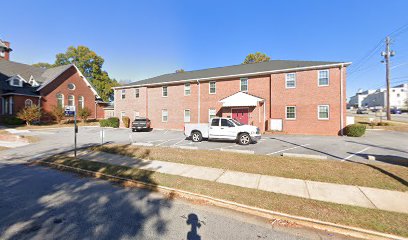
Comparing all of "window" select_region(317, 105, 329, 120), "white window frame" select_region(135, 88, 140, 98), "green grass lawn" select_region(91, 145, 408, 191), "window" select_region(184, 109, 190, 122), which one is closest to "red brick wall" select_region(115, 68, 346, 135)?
"window" select_region(317, 105, 329, 120)

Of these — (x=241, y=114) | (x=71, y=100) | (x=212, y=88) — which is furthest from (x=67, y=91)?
(x=241, y=114)

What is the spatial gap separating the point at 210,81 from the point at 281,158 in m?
15.9

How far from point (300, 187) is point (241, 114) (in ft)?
49.9

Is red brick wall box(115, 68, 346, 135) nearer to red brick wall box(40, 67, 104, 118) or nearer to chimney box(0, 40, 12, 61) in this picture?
red brick wall box(40, 67, 104, 118)

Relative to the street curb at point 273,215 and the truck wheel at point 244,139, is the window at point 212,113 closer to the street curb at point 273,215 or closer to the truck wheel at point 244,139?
the truck wheel at point 244,139

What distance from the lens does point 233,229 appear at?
3938 mm

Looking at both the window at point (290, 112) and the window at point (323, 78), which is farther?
the window at point (290, 112)

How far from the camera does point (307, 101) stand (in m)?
18.5

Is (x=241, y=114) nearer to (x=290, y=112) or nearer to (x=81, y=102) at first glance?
(x=290, y=112)

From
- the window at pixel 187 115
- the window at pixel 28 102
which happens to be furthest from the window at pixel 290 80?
the window at pixel 28 102

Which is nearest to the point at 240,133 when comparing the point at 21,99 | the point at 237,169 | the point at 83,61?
the point at 237,169

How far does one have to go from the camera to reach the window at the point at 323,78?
17.9 meters

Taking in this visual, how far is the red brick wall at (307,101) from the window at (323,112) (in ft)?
0.88

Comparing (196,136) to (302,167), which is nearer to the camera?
(302,167)
